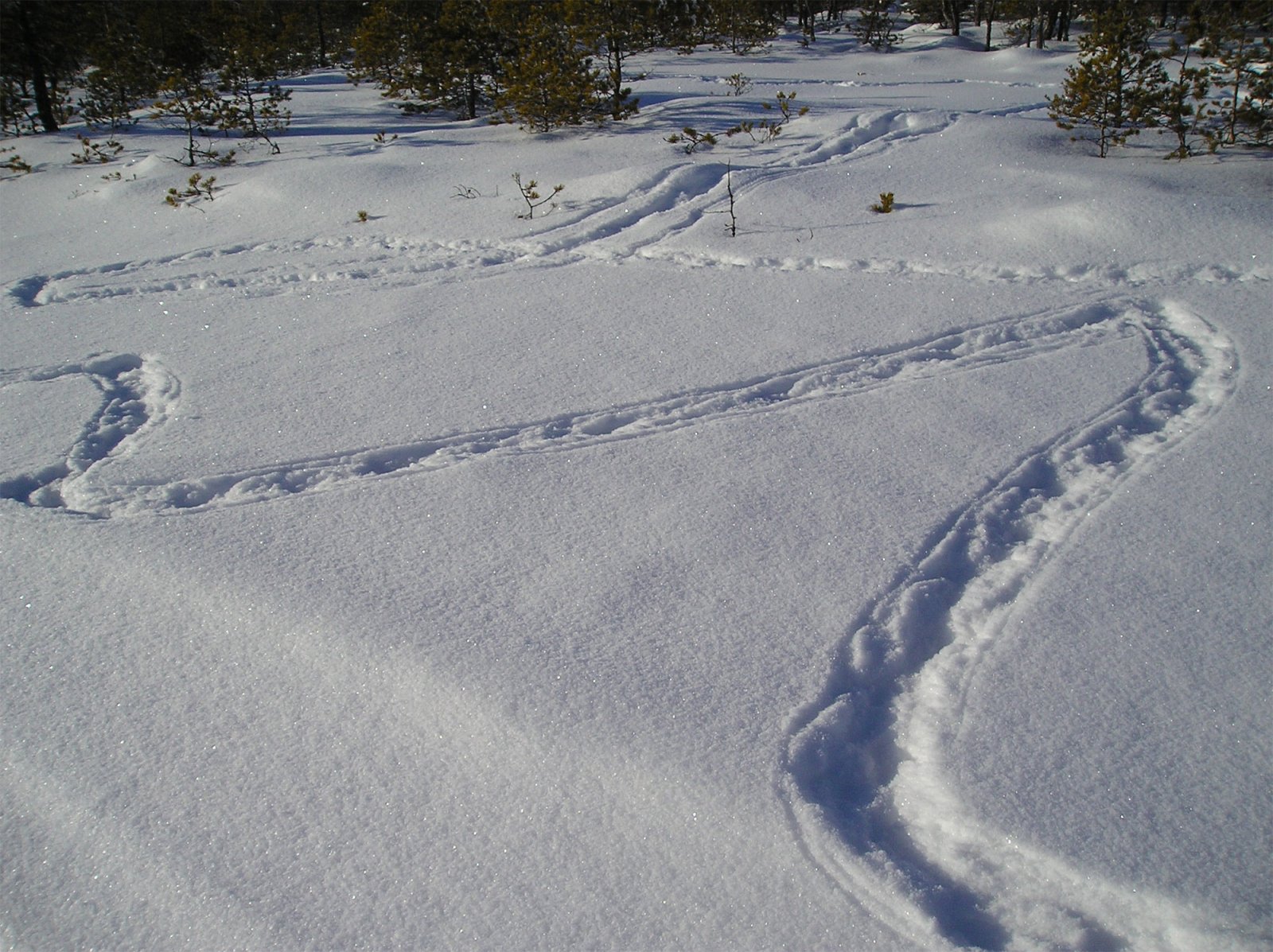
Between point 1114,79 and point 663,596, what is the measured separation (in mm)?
7158

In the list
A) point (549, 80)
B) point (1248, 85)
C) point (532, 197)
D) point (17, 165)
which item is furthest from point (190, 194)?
point (1248, 85)

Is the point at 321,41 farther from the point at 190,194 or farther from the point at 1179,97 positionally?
the point at 1179,97

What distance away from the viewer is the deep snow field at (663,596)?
6.50 feet

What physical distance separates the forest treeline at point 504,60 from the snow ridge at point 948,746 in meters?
5.17

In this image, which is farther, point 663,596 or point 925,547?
point 925,547

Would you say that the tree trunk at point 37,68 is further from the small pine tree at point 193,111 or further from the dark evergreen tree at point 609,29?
the dark evergreen tree at point 609,29

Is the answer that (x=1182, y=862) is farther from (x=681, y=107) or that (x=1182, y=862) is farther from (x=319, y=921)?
(x=681, y=107)

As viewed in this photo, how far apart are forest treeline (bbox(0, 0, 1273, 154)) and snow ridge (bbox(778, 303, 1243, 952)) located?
16.9 feet

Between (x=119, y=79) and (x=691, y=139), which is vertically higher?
(x=119, y=79)

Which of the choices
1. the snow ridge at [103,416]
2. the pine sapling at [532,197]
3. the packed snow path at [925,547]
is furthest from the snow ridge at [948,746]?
the pine sapling at [532,197]

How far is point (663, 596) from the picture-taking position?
2848mm

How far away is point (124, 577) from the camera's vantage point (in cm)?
304

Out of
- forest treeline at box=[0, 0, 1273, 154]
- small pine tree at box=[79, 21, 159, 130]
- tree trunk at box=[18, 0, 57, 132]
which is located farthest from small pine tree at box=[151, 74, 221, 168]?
tree trunk at box=[18, 0, 57, 132]

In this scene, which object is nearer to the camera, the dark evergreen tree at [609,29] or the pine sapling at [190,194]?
the pine sapling at [190,194]
